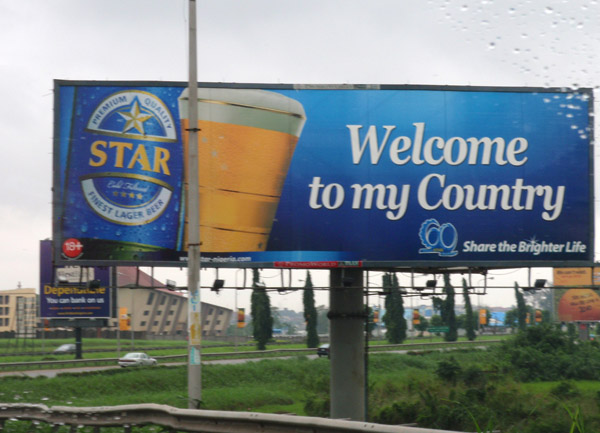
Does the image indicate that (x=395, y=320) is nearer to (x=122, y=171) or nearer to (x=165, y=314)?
(x=165, y=314)

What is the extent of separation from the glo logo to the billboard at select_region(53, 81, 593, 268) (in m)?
0.02

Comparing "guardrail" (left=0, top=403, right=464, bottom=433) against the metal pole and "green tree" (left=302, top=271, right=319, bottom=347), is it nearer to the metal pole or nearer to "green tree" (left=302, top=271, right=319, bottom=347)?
the metal pole

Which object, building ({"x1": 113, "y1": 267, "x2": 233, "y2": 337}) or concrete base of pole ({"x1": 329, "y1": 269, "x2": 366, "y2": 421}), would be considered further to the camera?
building ({"x1": 113, "y1": 267, "x2": 233, "y2": 337})

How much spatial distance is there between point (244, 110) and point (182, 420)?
34.3ft

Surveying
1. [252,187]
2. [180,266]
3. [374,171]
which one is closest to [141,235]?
[180,266]

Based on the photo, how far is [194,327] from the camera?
13.6 meters

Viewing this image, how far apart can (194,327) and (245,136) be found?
6607 mm

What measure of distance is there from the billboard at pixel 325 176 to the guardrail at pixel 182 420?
6.96m

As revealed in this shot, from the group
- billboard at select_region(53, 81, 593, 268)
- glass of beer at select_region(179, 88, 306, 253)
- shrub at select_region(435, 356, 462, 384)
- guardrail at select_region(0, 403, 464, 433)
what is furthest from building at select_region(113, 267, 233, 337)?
guardrail at select_region(0, 403, 464, 433)

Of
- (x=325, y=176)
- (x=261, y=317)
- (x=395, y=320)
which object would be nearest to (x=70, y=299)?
(x=261, y=317)

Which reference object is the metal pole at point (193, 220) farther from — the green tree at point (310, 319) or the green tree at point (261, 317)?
the green tree at point (310, 319)

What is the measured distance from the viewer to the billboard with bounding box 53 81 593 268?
62.3 feet

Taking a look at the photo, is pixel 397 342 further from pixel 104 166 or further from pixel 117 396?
pixel 104 166

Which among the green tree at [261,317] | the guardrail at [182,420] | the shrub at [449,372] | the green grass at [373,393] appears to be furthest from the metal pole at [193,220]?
the green tree at [261,317]
